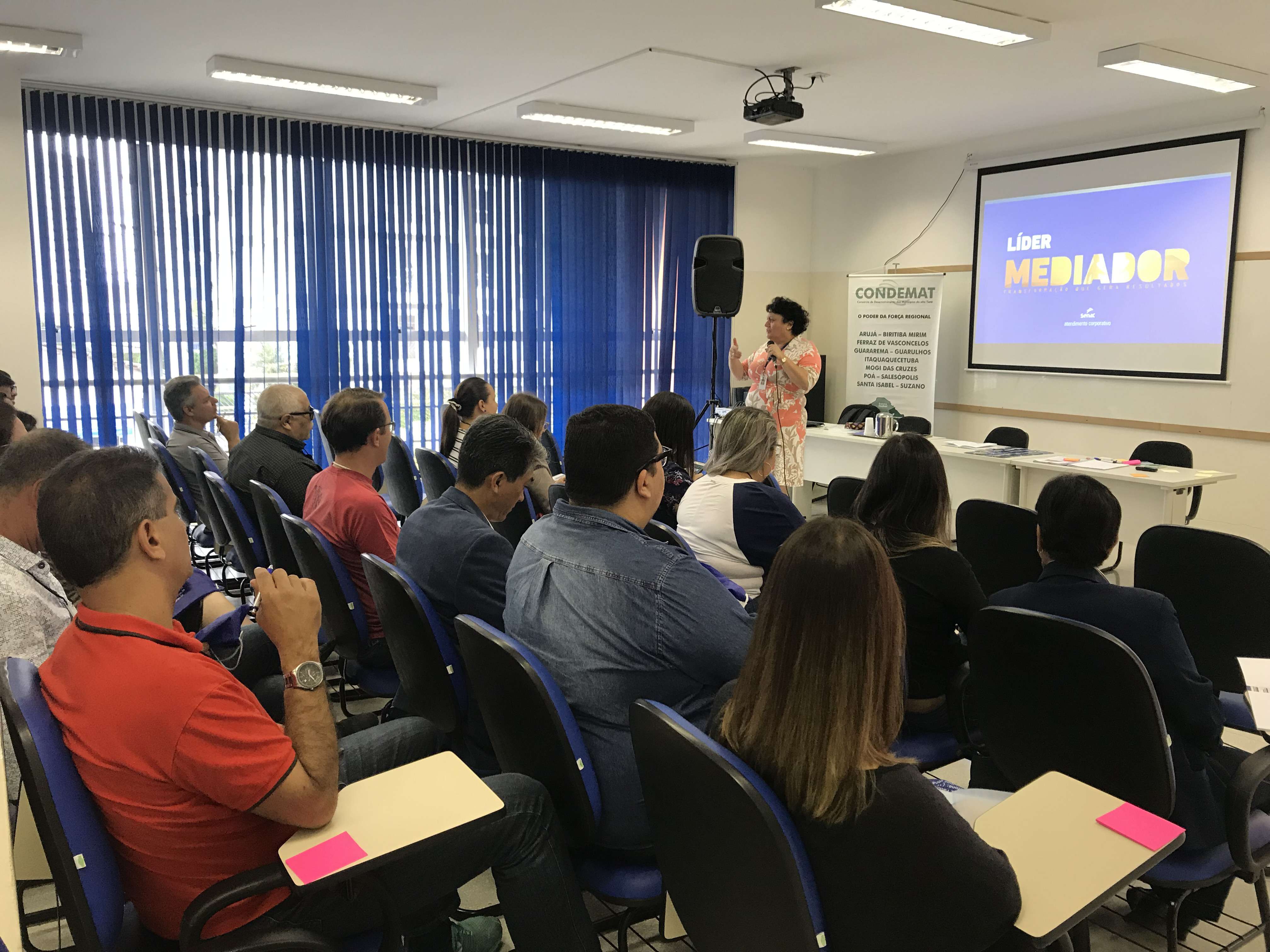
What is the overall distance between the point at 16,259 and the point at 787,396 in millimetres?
4924

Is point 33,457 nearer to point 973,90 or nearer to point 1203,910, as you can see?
point 1203,910

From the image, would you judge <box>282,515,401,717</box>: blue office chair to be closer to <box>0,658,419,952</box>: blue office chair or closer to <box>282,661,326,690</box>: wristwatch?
<box>282,661,326,690</box>: wristwatch

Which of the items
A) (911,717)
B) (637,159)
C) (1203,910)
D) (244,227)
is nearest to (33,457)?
(911,717)

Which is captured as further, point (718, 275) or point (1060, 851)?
point (718, 275)

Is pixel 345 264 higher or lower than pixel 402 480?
higher

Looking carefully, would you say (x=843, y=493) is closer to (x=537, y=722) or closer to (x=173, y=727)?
(x=537, y=722)

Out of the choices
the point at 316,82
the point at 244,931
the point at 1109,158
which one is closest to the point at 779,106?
the point at 316,82

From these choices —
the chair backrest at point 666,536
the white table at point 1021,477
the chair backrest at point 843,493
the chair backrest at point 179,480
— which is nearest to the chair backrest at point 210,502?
the chair backrest at point 179,480

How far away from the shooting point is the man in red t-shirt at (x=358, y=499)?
3.01 meters

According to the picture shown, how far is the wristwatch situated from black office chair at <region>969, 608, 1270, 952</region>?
4.60 ft

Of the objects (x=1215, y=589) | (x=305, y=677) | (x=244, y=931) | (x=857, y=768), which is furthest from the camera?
(x=1215, y=589)

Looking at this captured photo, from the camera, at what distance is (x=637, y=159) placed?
8.28m

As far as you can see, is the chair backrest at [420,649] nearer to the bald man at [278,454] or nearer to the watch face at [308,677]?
the watch face at [308,677]

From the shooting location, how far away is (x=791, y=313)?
250 inches
